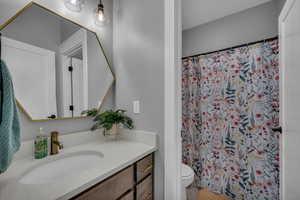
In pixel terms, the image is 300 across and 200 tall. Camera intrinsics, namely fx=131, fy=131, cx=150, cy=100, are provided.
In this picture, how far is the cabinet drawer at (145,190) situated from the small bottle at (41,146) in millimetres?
610

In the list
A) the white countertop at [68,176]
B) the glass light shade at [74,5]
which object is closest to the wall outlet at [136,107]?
the white countertop at [68,176]

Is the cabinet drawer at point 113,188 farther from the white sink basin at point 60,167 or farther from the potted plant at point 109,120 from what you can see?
the potted plant at point 109,120

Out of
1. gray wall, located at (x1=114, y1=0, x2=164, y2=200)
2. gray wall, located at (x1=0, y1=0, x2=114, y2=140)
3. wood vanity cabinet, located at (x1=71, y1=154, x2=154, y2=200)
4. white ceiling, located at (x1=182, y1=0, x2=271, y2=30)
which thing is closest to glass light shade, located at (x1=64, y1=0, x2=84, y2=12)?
gray wall, located at (x1=0, y1=0, x2=114, y2=140)

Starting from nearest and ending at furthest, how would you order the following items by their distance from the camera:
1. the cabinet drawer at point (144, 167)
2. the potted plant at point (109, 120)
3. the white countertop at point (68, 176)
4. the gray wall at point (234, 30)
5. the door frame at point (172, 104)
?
the white countertop at point (68, 176) → the cabinet drawer at point (144, 167) → the door frame at point (172, 104) → the potted plant at point (109, 120) → the gray wall at point (234, 30)

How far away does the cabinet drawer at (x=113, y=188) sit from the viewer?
0.57m

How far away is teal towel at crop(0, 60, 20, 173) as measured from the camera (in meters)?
0.49

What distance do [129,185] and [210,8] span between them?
2.26 meters

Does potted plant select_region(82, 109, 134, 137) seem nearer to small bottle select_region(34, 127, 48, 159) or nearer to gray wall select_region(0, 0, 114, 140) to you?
gray wall select_region(0, 0, 114, 140)

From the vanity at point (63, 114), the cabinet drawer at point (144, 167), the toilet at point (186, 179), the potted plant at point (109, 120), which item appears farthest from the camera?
the toilet at point (186, 179)

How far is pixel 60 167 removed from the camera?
2.61 ft

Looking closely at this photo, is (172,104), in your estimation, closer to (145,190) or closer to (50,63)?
(145,190)

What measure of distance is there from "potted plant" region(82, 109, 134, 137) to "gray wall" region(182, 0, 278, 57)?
1.76 meters

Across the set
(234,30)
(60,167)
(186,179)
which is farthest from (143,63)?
(234,30)

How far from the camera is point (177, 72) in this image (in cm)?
98
